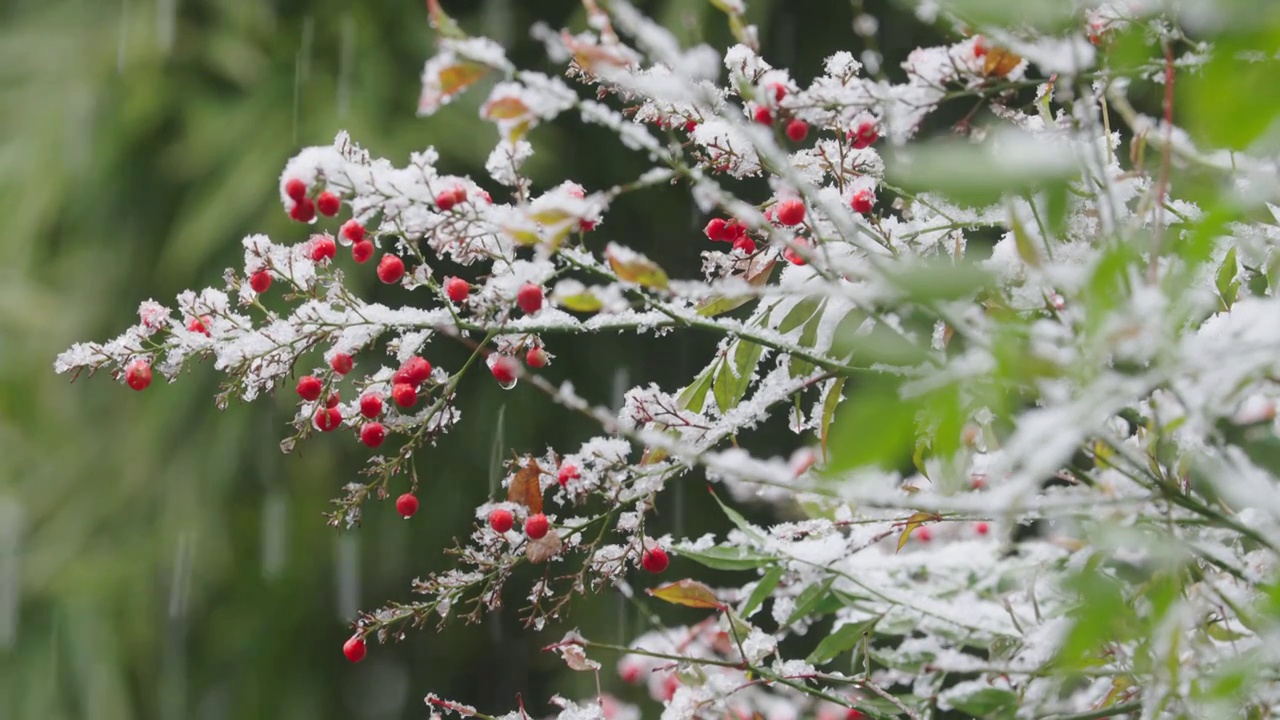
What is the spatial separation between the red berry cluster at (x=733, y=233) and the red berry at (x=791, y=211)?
0.19 ft

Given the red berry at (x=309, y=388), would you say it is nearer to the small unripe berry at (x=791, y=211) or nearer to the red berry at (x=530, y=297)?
the red berry at (x=530, y=297)

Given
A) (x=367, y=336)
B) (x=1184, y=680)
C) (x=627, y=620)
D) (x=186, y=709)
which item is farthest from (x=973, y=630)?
(x=186, y=709)

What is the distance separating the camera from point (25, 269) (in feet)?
6.36

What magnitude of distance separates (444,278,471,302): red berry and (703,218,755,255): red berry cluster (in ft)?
0.49

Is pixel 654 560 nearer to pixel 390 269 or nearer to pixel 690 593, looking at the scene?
pixel 690 593

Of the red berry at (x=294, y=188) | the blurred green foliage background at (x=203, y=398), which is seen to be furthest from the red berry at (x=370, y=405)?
the blurred green foliage background at (x=203, y=398)

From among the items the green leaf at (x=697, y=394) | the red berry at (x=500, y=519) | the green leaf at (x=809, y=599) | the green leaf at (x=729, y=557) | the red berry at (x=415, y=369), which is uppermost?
the red berry at (x=415, y=369)

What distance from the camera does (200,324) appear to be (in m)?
0.58

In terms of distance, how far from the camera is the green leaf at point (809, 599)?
60 centimetres

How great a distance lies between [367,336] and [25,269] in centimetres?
171

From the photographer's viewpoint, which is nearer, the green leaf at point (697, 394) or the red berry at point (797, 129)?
the red berry at point (797, 129)

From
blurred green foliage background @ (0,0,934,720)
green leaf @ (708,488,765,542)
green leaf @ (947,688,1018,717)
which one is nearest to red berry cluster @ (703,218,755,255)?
green leaf @ (708,488,765,542)

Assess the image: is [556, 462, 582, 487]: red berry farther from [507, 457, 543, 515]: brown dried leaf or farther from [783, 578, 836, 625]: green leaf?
[783, 578, 836, 625]: green leaf

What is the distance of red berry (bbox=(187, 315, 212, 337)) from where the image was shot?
0.57m
